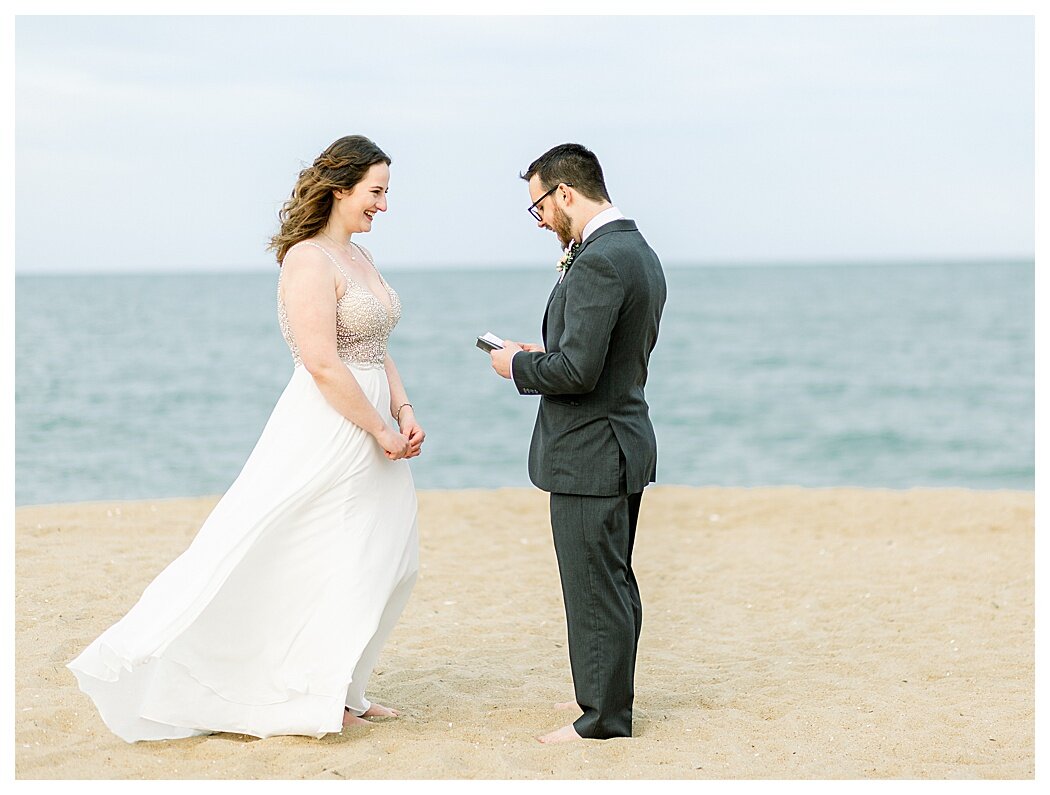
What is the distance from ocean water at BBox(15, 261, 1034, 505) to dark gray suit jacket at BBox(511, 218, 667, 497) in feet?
38.7

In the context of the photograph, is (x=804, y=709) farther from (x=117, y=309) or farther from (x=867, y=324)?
(x=117, y=309)

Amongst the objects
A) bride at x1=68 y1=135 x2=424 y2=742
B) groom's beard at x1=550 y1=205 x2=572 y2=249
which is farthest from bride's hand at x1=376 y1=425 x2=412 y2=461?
groom's beard at x1=550 y1=205 x2=572 y2=249

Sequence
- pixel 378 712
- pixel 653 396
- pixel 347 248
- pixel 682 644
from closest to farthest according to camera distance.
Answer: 1. pixel 347 248
2. pixel 378 712
3. pixel 682 644
4. pixel 653 396

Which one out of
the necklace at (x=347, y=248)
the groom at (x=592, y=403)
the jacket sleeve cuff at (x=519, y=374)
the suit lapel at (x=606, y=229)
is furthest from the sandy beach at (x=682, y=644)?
the necklace at (x=347, y=248)

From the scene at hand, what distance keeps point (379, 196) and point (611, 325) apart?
40.0 inches

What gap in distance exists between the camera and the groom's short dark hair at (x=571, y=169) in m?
4.22

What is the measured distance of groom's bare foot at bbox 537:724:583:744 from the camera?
4.34 meters

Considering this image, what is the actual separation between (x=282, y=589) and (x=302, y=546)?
0.17 meters

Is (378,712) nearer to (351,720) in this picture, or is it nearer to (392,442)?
(351,720)

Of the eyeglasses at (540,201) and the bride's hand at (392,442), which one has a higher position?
the eyeglasses at (540,201)

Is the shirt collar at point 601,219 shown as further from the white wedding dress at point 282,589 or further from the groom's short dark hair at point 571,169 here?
the white wedding dress at point 282,589

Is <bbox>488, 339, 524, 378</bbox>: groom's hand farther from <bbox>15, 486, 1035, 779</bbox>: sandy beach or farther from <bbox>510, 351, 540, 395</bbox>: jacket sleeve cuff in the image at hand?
<bbox>15, 486, 1035, 779</bbox>: sandy beach

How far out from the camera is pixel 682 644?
238 inches

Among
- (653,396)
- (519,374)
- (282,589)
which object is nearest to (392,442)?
(519,374)
